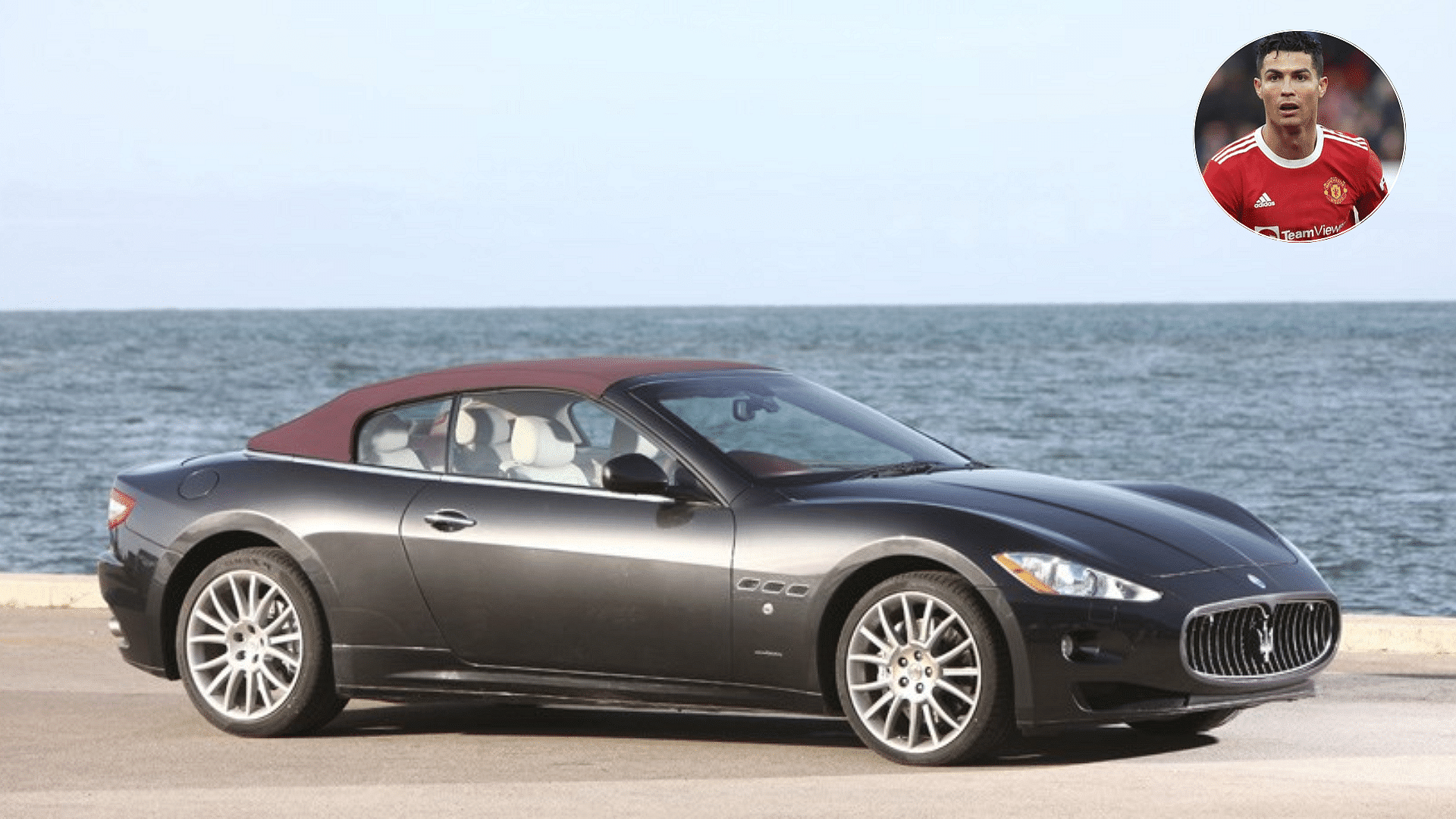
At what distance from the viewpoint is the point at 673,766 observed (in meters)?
8.29

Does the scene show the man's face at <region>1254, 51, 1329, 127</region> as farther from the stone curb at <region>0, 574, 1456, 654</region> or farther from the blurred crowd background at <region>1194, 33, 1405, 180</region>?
the stone curb at <region>0, 574, 1456, 654</region>

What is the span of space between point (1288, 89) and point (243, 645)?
6.21 m

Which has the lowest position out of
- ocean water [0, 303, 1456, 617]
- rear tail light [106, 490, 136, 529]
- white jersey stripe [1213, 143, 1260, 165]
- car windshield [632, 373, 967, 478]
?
ocean water [0, 303, 1456, 617]

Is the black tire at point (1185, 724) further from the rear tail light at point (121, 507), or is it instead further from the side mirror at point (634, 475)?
the rear tail light at point (121, 507)

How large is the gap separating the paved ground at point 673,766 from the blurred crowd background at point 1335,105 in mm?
3492

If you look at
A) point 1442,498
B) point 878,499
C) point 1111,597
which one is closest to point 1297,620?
point 1111,597

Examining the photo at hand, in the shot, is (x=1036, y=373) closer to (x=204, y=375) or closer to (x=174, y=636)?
(x=204, y=375)

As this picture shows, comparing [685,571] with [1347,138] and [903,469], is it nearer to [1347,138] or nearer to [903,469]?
[903,469]

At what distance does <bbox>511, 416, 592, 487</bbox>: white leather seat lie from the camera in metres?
8.99

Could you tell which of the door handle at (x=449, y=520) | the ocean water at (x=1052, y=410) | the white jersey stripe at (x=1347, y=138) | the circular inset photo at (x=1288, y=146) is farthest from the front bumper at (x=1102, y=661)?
the ocean water at (x=1052, y=410)

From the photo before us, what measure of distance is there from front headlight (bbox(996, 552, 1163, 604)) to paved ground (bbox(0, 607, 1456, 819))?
575 millimetres

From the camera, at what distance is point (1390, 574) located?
27281 millimetres

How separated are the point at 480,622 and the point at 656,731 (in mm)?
824

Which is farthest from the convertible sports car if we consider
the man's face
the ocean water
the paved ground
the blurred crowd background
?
the ocean water
